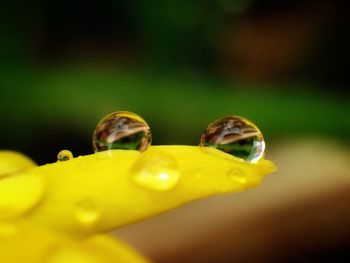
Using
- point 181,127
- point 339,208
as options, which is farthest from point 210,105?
point 339,208

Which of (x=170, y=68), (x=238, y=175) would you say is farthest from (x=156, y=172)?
(x=170, y=68)

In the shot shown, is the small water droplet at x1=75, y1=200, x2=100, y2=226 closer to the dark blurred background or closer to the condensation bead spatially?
the condensation bead

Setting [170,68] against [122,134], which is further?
[170,68]

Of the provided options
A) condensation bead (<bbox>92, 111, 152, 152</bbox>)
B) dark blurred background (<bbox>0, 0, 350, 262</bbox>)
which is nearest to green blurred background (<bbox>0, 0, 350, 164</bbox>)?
dark blurred background (<bbox>0, 0, 350, 262</bbox>)

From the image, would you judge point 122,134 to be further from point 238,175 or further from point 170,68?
point 170,68

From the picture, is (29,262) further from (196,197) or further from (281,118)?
(281,118)

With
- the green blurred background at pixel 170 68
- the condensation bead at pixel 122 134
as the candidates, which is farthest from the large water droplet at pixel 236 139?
the green blurred background at pixel 170 68
